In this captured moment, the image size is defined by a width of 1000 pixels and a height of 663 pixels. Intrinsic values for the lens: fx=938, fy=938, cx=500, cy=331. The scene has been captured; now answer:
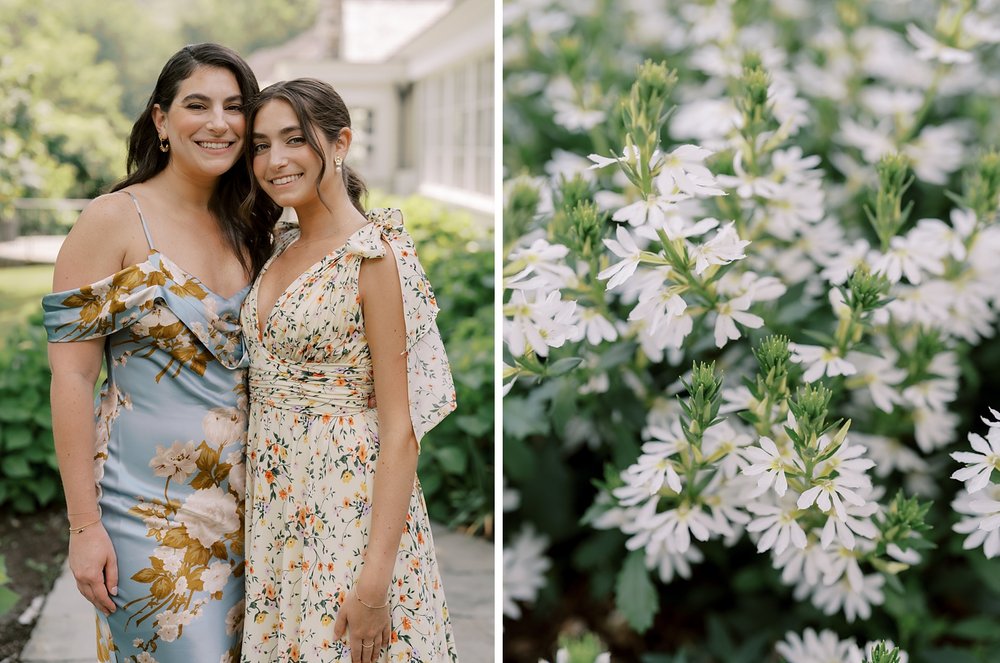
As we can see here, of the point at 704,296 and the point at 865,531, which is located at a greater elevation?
the point at 704,296

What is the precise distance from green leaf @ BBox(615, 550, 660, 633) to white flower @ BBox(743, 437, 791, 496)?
1.02 ft

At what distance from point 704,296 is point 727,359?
0.51 meters

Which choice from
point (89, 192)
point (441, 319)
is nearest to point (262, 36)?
point (89, 192)

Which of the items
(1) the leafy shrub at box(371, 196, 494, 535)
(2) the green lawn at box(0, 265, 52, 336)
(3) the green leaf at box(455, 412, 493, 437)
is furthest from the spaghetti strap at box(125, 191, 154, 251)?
(2) the green lawn at box(0, 265, 52, 336)

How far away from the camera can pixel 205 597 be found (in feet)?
5.12

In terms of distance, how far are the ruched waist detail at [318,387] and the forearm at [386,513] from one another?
0.09 meters

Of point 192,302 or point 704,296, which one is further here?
point 192,302

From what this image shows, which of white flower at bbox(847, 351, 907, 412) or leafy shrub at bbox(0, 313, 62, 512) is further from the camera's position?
leafy shrub at bbox(0, 313, 62, 512)

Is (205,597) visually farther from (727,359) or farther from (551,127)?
(551,127)

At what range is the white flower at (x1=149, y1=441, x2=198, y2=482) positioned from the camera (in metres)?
1.53

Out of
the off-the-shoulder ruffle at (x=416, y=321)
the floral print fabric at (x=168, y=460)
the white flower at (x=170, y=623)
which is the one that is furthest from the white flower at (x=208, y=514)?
the off-the-shoulder ruffle at (x=416, y=321)

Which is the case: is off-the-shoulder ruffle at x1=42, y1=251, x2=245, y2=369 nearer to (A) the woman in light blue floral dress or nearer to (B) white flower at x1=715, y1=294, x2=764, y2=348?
(A) the woman in light blue floral dress

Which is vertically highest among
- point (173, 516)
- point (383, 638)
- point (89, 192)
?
point (173, 516)

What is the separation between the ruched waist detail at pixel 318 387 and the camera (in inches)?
57.9
